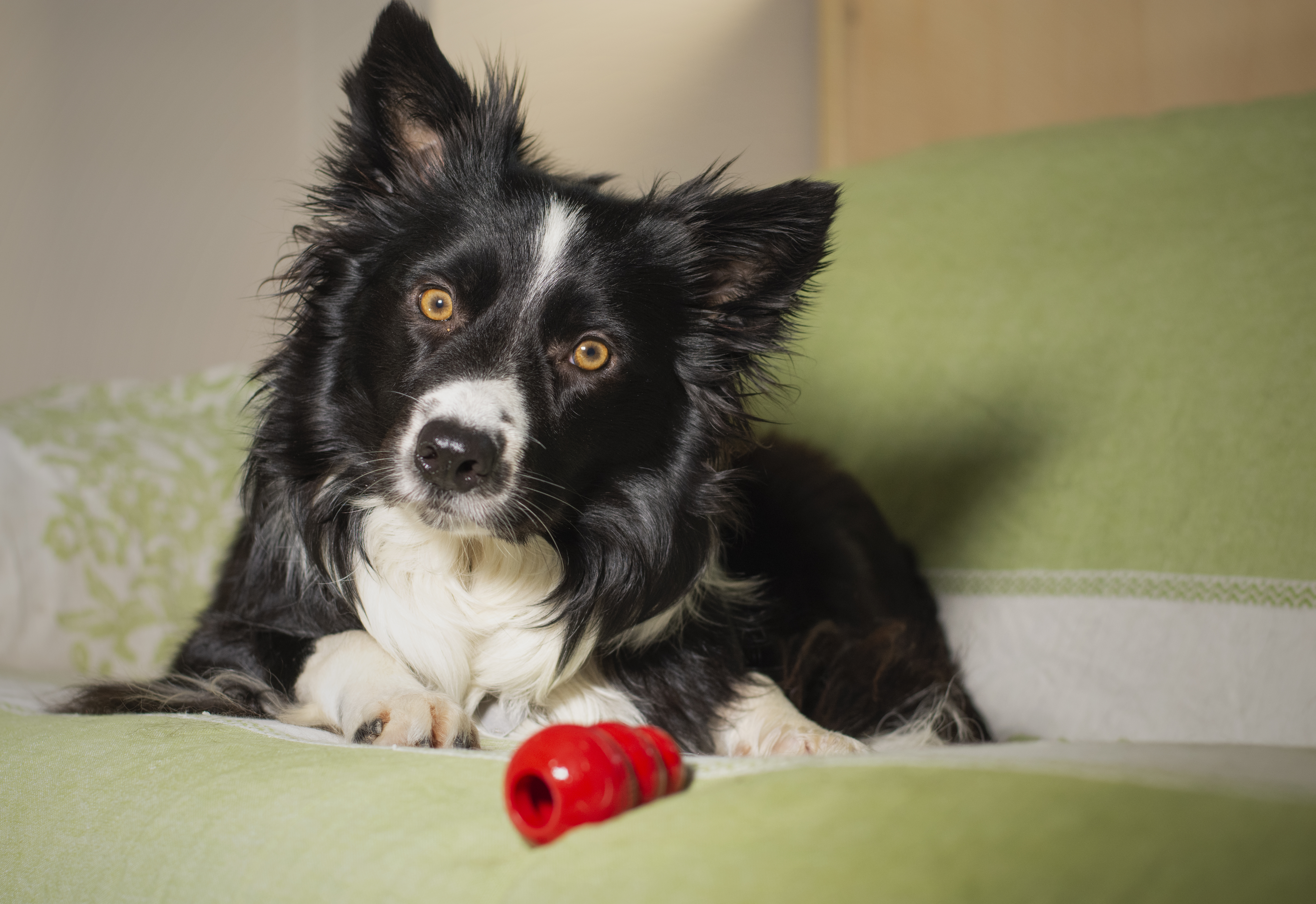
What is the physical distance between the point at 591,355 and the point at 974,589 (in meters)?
1.50

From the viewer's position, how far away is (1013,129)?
16.7ft

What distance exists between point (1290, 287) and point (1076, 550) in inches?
34.8

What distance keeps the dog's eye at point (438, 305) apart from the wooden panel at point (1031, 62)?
3.75 metres

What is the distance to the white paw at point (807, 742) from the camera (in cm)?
189

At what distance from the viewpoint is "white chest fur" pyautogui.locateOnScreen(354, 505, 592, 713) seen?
2.04 metres

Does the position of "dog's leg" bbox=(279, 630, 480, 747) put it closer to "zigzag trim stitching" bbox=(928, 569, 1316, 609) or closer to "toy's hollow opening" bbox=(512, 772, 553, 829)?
"toy's hollow opening" bbox=(512, 772, 553, 829)

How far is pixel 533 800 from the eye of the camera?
1.15 m

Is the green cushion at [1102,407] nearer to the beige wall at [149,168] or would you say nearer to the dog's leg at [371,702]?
the dog's leg at [371,702]

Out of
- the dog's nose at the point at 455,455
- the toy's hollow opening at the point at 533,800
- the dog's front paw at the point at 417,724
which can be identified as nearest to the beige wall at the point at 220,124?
the dog's nose at the point at 455,455

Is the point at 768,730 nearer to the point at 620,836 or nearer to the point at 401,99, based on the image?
the point at 620,836

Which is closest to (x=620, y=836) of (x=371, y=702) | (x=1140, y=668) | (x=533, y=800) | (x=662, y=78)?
(x=533, y=800)

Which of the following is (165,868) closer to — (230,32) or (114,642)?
(114,642)

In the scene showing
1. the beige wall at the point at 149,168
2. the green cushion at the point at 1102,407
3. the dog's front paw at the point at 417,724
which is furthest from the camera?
the beige wall at the point at 149,168

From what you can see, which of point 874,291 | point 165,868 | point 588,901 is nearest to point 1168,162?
point 874,291
